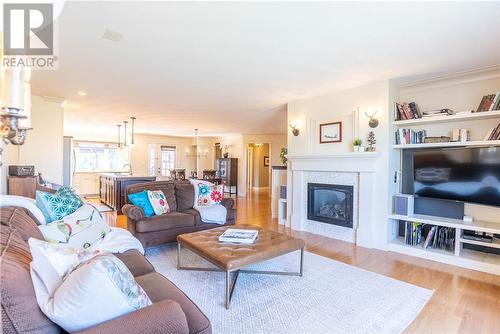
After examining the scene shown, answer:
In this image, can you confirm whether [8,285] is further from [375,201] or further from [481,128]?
[481,128]

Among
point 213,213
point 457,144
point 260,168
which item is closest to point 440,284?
point 457,144

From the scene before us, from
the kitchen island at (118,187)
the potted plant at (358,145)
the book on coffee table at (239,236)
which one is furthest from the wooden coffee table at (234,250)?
the kitchen island at (118,187)

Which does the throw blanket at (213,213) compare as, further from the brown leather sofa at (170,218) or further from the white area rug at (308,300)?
the white area rug at (308,300)

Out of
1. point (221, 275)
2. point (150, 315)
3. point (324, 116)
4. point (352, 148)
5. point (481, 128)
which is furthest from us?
point (324, 116)

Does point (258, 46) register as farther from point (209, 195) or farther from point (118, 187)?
point (118, 187)

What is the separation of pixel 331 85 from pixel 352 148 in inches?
40.5

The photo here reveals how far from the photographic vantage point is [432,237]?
3.40 meters

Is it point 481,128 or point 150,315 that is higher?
point 481,128

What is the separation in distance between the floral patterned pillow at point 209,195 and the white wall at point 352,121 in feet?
5.39

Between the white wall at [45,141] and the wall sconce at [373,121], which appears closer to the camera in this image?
the wall sconce at [373,121]

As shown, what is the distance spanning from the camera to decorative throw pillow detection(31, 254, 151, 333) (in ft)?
3.22

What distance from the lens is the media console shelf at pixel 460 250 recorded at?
2.94 meters

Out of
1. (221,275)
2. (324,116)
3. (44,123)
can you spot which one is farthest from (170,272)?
(44,123)

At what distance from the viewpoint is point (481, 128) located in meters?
3.27
